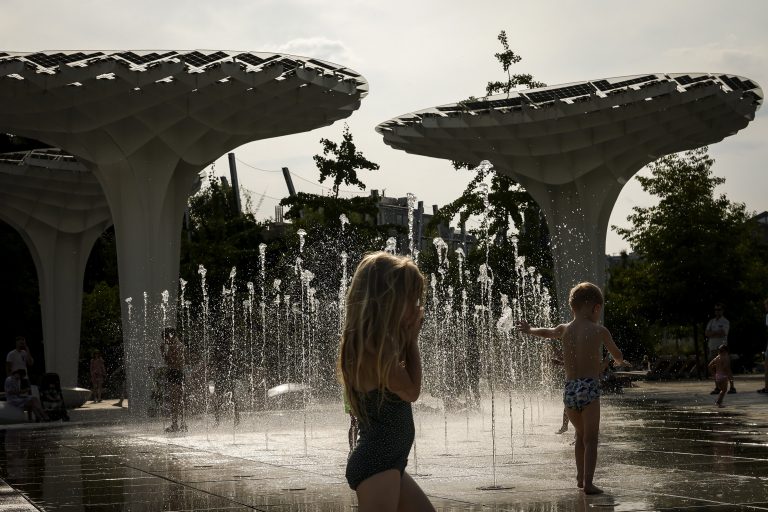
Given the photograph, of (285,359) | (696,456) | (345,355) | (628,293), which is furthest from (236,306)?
(345,355)

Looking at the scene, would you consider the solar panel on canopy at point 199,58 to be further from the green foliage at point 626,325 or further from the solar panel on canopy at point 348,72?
the green foliage at point 626,325

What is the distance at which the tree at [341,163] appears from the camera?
3788cm

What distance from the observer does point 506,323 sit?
6980 mm

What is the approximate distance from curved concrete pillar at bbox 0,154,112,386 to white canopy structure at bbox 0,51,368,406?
30.6 ft

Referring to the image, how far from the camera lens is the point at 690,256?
110 ft

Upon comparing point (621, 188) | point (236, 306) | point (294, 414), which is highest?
point (621, 188)

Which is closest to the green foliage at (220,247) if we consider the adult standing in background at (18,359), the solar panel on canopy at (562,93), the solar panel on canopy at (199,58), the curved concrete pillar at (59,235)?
the curved concrete pillar at (59,235)

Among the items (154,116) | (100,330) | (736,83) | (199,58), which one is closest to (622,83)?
Result: (736,83)

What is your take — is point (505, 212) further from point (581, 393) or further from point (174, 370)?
point (581, 393)

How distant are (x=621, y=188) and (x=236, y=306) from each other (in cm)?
1527

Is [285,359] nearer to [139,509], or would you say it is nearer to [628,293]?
[628,293]

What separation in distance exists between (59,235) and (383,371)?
34.7 meters

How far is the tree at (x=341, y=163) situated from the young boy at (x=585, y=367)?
30.7 metres

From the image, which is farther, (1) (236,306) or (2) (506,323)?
(1) (236,306)
